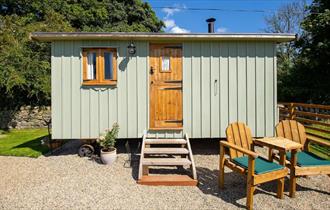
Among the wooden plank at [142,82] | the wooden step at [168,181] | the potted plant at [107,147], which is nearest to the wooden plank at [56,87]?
the potted plant at [107,147]

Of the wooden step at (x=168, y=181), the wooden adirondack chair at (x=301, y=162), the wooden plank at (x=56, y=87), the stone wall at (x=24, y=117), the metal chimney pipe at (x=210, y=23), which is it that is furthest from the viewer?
the stone wall at (x=24, y=117)

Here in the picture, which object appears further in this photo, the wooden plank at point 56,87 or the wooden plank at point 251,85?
the wooden plank at point 251,85

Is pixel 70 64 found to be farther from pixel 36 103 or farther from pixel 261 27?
pixel 261 27

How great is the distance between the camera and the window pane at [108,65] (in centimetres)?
516

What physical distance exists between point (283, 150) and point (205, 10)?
1280 centimetres

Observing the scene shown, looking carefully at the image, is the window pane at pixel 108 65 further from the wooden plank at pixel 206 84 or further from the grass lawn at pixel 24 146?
the grass lawn at pixel 24 146

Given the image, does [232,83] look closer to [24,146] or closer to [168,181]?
[168,181]

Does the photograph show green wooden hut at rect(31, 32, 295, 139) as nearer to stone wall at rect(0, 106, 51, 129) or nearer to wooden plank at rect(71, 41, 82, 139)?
wooden plank at rect(71, 41, 82, 139)

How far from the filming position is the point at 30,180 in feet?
13.2

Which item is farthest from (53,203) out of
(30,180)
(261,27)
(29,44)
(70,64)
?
(261,27)

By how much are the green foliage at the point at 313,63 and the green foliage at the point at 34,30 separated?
12198 mm

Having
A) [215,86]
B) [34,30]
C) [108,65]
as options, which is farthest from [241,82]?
[34,30]

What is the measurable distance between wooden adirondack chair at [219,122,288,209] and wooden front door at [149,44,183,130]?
1.77 m

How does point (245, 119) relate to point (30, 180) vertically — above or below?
above
